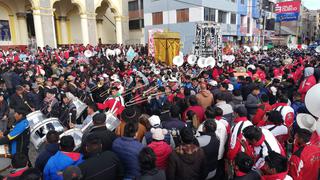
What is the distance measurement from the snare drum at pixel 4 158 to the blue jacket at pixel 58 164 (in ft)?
3.41

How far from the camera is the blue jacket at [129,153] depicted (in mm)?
3570

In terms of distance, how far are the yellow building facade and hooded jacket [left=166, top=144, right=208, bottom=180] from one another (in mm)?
22678

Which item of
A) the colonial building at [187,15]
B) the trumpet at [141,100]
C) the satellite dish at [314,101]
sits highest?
the colonial building at [187,15]

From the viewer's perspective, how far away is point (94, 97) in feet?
27.2

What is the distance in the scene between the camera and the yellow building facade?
23.2 m

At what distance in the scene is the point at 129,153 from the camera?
3574 mm

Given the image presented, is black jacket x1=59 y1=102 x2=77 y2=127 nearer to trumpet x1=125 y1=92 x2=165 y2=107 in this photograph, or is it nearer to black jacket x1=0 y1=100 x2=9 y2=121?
trumpet x1=125 y1=92 x2=165 y2=107

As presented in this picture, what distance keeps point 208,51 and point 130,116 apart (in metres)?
Result: 13.7

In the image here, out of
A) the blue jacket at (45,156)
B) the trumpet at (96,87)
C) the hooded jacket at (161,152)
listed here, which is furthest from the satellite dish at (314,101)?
the trumpet at (96,87)

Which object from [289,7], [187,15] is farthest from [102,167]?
[289,7]

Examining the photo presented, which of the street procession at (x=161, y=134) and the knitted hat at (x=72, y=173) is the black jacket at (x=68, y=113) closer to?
the street procession at (x=161, y=134)

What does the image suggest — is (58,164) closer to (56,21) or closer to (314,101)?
(314,101)

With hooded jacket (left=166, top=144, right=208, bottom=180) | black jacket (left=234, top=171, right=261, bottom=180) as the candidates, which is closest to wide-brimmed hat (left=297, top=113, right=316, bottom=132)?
black jacket (left=234, top=171, right=261, bottom=180)

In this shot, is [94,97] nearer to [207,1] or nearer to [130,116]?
[130,116]
